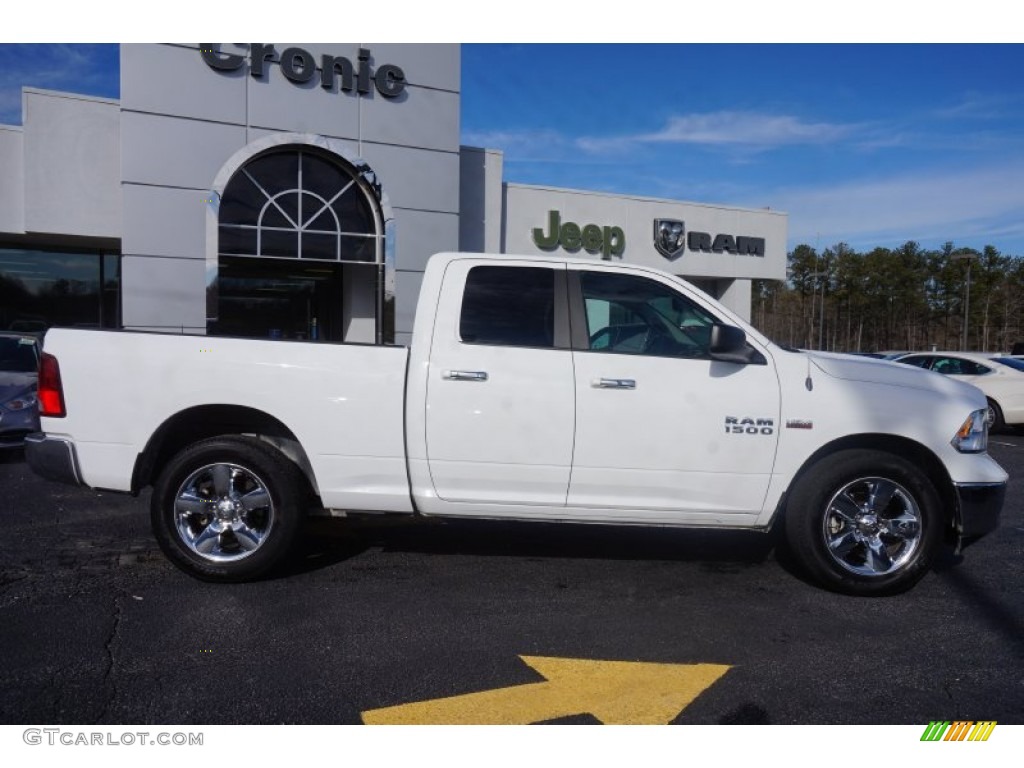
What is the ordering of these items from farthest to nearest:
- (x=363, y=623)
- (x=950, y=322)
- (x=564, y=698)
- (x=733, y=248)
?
(x=950, y=322) → (x=733, y=248) → (x=363, y=623) → (x=564, y=698)

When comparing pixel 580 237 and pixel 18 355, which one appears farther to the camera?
pixel 580 237

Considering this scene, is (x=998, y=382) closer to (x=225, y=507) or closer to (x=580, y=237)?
(x=580, y=237)

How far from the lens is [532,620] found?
14.4 feet

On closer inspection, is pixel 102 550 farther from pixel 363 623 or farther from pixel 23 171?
pixel 23 171

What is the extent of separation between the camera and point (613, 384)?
4.72 m

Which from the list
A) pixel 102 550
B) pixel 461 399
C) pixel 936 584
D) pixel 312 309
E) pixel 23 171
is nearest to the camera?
pixel 461 399

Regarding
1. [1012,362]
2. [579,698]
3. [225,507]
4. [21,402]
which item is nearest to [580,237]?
[1012,362]

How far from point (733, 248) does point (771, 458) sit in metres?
16.9

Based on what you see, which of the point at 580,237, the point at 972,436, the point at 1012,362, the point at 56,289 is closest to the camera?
the point at 972,436

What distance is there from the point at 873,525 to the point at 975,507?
581 millimetres

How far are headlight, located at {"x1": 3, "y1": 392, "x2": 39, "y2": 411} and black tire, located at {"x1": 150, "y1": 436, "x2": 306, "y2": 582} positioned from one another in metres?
6.00

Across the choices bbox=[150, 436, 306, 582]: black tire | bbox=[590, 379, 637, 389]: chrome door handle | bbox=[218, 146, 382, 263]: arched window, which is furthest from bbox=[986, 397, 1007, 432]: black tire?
bbox=[150, 436, 306, 582]: black tire

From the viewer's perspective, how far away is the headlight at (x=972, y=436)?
15.7 ft

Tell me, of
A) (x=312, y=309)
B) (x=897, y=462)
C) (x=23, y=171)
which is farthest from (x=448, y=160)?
(x=897, y=462)
